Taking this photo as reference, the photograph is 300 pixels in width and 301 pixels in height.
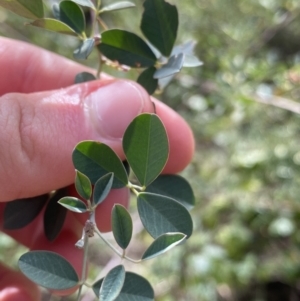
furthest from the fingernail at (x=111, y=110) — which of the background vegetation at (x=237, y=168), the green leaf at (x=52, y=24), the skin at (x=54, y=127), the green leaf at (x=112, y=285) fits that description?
the background vegetation at (x=237, y=168)

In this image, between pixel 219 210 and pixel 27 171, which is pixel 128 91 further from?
pixel 219 210

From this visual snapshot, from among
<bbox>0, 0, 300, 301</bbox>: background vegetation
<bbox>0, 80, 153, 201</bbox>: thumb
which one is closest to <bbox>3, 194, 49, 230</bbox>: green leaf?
<bbox>0, 80, 153, 201</bbox>: thumb

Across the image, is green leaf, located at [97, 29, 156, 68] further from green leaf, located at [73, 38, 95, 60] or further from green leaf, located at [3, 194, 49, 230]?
green leaf, located at [3, 194, 49, 230]

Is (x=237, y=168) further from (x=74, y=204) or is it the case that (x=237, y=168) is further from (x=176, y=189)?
(x=74, y=204)

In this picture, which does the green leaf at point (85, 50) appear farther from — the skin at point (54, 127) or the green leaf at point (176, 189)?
the green leaf at point (176, 189)

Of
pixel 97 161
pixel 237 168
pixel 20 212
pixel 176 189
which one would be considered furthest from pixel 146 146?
pixel 237 168

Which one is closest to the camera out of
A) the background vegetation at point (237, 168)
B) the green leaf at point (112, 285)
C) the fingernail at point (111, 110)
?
the green leaf at point (112, 285)
